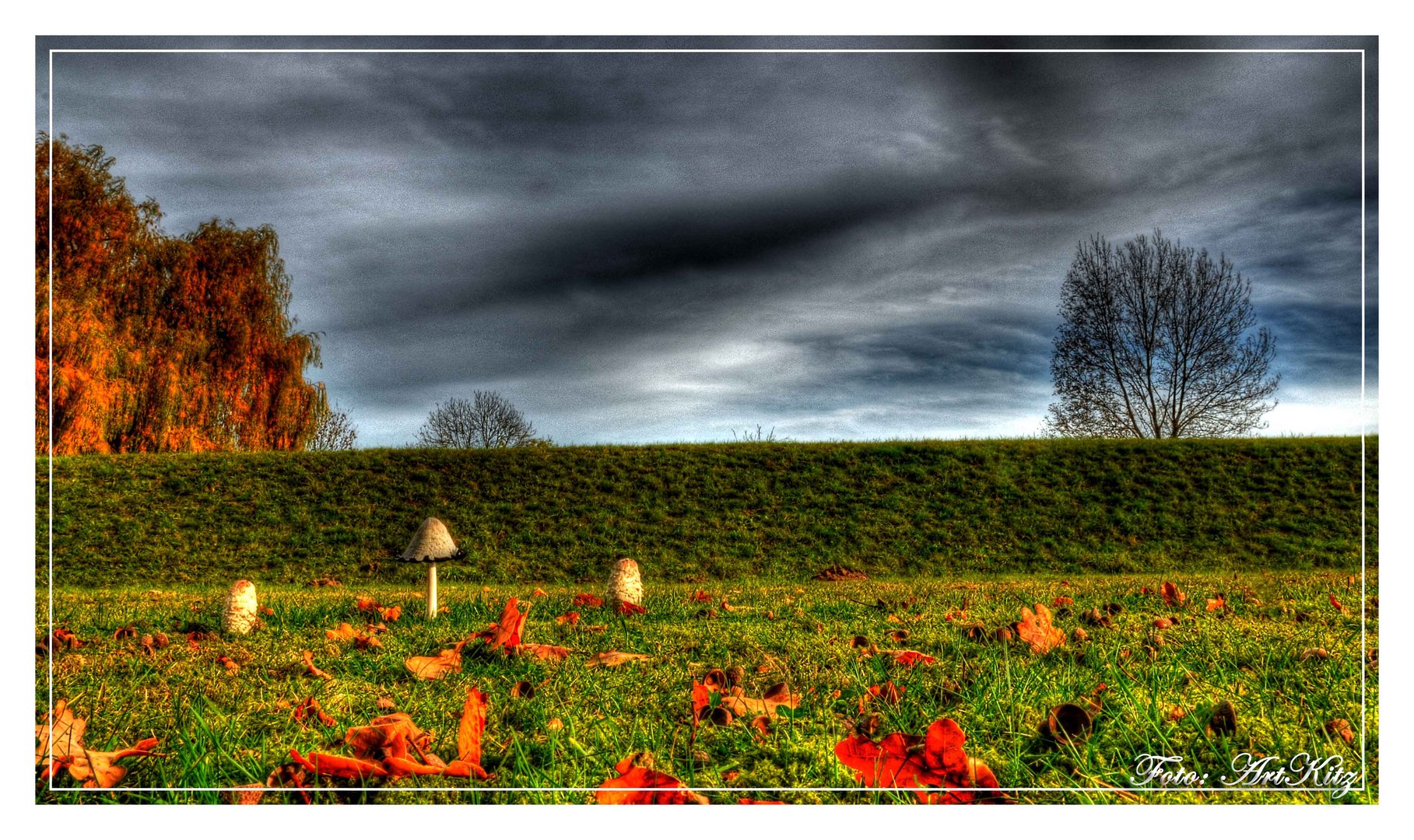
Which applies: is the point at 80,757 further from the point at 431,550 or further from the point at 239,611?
the point at 431,550

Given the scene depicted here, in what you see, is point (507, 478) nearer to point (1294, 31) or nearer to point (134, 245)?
point (134, 245)

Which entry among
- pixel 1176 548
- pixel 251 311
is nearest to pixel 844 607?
pixel 1176 548

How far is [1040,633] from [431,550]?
3.03 metres

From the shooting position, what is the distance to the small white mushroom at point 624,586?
4070mm

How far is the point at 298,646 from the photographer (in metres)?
2.79

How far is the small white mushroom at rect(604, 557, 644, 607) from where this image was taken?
4070 mm

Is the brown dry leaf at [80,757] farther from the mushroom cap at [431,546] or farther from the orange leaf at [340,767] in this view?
Result: the mushroom cap at [431,546]

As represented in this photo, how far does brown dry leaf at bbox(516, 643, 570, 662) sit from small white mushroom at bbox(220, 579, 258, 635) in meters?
1.56

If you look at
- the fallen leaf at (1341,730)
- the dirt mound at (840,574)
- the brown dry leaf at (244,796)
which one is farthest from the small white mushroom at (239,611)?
the dirt mound at (840,574)

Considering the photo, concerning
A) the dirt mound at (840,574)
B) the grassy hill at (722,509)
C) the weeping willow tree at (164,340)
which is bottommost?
the dirt mound at (840,574)

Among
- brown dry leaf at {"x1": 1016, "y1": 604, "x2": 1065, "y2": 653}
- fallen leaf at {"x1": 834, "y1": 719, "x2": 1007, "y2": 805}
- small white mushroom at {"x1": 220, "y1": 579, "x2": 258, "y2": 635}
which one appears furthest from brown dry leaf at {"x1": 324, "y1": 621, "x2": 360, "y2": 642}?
brown dry leaf at {"x1": 1016, "y1": 604, "x2": 1065, "y2": 653}

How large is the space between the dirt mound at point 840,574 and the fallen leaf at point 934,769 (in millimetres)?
7708

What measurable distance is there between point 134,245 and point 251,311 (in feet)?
9.28

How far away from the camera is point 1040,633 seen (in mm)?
2561
